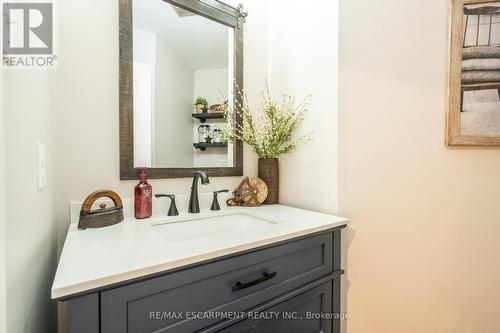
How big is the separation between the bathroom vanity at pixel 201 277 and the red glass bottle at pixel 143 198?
5cm

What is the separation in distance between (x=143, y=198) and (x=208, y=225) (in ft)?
1.02

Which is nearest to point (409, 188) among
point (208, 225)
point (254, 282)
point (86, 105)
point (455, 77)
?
point (455, 77)

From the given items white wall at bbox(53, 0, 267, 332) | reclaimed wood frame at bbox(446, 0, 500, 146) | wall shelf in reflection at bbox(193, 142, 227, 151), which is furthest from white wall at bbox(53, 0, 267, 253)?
reclaimed wood frame at bbox(446, 0, 500, 146)

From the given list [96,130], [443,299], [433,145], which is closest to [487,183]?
[433,145]

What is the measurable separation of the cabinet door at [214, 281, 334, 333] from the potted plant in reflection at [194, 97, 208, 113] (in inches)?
38.9

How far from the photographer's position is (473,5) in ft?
3.31

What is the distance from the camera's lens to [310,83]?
4.34ft

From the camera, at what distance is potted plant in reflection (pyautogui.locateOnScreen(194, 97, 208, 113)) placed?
136 centimetres

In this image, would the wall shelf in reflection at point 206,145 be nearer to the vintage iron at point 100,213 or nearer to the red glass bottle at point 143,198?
the red glass bottle at point 143,198

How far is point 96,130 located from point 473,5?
5.22 ft

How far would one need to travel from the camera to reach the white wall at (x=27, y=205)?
0.49 metres

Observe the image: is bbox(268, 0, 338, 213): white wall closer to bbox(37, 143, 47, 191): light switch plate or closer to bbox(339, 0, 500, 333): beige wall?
bbox(339, 0, 500, 333): beige wall

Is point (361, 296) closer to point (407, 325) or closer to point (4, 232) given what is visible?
point (407, 325)

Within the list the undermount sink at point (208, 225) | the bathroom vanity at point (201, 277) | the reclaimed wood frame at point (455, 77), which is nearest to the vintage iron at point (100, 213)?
the bathroom vanity at point (201, 277)
